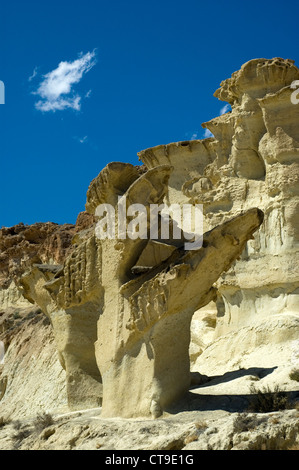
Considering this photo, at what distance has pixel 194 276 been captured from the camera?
10.3 metres

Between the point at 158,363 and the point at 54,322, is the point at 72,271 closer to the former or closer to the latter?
the point at 54,322

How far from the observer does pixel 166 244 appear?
11.7 m

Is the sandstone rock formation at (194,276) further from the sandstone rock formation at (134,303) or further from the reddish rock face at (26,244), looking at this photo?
the reddish rock face at (26,244)

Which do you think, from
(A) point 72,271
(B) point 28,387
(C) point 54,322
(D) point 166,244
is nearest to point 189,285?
(D) point 166,244

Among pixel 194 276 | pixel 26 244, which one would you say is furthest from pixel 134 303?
pixel 26 244

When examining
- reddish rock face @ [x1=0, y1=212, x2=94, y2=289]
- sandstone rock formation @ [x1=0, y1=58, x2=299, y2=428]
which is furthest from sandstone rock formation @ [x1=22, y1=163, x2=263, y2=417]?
reddish rock face @ [x1=0, y1=212, x2=94, y2=289]

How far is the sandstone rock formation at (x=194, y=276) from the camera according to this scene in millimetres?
10289

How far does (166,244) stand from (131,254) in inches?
35.0

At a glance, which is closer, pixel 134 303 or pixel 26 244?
pixel 134 303

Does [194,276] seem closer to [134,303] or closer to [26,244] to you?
[134,303]

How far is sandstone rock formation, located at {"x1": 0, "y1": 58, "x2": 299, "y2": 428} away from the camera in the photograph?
10.3 m

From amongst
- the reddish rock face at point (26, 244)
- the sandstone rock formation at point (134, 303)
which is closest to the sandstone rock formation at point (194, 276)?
the sandstone rock formation at point (134, 303)

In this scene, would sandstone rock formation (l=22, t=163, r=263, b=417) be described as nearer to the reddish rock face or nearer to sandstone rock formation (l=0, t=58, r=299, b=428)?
sandstone rock formation (l=0, t=58, r=299, b=428)

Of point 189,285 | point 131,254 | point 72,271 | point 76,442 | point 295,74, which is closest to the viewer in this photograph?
point 76,442
